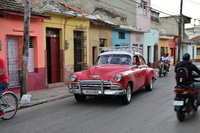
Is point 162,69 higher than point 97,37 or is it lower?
lower

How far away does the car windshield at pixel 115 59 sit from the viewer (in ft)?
31.3

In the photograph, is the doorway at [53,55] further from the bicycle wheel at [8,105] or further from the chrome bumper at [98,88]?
the bicycle wheel at [8,105]

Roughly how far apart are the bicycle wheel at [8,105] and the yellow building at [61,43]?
18.5 ft

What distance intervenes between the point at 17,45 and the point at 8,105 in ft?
16.7

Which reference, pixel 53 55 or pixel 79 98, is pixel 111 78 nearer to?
pixel 79 98

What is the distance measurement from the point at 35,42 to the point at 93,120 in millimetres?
6692

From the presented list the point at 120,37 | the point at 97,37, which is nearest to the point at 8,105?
the point at 97,37

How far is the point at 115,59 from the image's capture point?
31.7 ft

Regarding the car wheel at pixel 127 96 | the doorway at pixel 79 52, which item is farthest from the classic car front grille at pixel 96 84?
the doorway at pixel 79 52

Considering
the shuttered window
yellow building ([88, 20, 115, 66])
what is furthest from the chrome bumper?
yellow building ([88, 20, 115, 66])

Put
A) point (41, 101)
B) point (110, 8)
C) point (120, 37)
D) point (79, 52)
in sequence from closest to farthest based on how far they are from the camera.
Result: point (41, 101)
point (79, 52)
point (110, 8)
point (120, 37)

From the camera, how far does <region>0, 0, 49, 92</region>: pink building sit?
10180 millimetres

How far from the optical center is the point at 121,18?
71.5ft

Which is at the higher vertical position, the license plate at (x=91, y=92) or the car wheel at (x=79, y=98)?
the license plate at (x=91, y=92)
